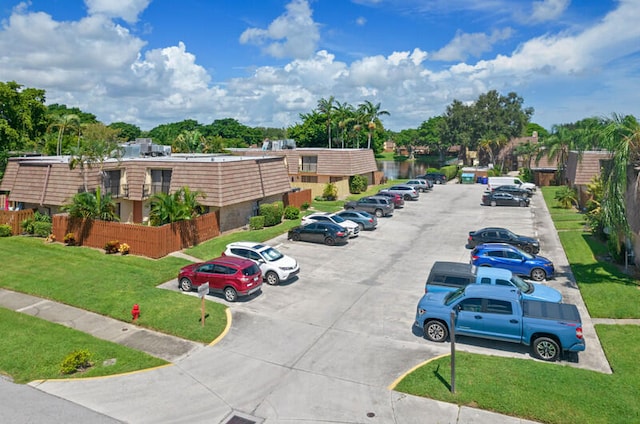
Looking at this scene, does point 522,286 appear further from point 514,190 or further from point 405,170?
point 405,170

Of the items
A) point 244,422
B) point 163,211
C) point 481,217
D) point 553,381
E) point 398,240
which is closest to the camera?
point 244,422

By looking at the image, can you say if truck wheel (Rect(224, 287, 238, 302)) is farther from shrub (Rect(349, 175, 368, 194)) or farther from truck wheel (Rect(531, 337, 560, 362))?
shrub (Rect(349, 175, 368, 194))

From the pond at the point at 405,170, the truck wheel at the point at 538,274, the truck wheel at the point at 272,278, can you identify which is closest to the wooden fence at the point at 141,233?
the truck wheel at the point at 272,278

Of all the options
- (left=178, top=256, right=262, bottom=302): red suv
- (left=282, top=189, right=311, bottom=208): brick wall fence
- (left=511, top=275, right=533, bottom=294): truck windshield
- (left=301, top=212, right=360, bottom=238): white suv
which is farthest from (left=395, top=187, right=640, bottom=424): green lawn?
(left=282, top=189, right=311, bottom=208): brick wall fence

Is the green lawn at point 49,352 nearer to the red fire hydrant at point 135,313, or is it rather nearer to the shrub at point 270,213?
the red fire hydrant at point 135,313

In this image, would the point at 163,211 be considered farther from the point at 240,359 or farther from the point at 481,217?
the point at 481,217

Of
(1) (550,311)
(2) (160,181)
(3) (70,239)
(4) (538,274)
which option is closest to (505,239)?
(4) (538,274)

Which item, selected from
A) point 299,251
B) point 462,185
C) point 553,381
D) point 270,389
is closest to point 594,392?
point 553,381
